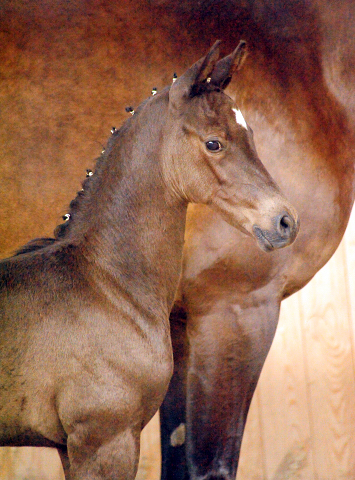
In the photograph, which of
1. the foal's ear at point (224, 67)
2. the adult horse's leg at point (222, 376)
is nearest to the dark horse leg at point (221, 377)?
the adult horse's leg at point (222, 376)

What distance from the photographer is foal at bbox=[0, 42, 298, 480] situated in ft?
3.84

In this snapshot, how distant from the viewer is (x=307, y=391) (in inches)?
102

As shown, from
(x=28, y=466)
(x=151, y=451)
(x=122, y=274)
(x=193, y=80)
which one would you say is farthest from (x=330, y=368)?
(x=193, y=80)

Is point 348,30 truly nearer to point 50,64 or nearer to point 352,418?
point 50,64

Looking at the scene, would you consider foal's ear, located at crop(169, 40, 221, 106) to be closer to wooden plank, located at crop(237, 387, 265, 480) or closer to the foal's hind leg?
the foal's hind leg

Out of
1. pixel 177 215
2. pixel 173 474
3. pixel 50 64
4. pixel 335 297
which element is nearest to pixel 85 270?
pixel 177 215

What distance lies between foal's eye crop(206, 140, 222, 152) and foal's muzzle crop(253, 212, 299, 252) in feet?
0.54

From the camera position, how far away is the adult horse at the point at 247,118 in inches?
65.0

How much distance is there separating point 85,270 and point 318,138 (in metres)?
0.80

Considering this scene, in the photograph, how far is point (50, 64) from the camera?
1709 mm

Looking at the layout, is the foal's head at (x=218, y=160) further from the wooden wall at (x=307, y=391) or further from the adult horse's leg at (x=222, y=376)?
the wooden wall at (x=307, y=391)

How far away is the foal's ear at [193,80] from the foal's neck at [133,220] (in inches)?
2.5

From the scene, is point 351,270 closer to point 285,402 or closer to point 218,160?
point 285,402

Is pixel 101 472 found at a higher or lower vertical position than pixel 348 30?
lower
